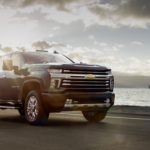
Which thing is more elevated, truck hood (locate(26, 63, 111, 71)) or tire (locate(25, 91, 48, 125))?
truck hood (locate(26, 63, 111, 71))

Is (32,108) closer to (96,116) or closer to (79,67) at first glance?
(79,67)

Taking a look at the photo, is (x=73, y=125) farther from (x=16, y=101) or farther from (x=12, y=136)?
(x=12, y=136)

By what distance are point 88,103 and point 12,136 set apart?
3415 mm

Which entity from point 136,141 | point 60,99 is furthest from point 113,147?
point 60,99

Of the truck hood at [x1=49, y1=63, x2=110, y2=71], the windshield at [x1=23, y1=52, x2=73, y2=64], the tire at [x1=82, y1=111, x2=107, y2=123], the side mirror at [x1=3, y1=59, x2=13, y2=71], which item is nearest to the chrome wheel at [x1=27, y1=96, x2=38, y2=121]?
the truck hood at [x1=49, y1=63, x2=110, y2=71]

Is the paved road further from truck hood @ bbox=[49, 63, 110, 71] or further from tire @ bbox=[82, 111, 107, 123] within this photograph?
truck hood @ bbox=[49, 63, 110, 71]

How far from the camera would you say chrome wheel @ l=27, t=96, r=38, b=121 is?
1484 centimetres

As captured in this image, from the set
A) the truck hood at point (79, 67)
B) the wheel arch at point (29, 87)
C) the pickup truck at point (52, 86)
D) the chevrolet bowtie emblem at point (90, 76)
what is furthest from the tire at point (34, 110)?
the chevrolet bowtie emblem at point (90, 76)

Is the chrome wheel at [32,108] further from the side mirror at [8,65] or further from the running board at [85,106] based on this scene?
the side mirror at [8,65]

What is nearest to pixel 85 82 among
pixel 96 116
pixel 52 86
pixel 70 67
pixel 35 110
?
pixel 70 67

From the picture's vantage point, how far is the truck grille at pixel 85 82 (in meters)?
14.6

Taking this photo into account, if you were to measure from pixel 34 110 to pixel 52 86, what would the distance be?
36.4 inches

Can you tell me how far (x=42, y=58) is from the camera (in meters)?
16.1

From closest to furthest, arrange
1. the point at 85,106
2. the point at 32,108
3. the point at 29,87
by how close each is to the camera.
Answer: the point at 85,106
the point at 32,108
the point at 29,87
